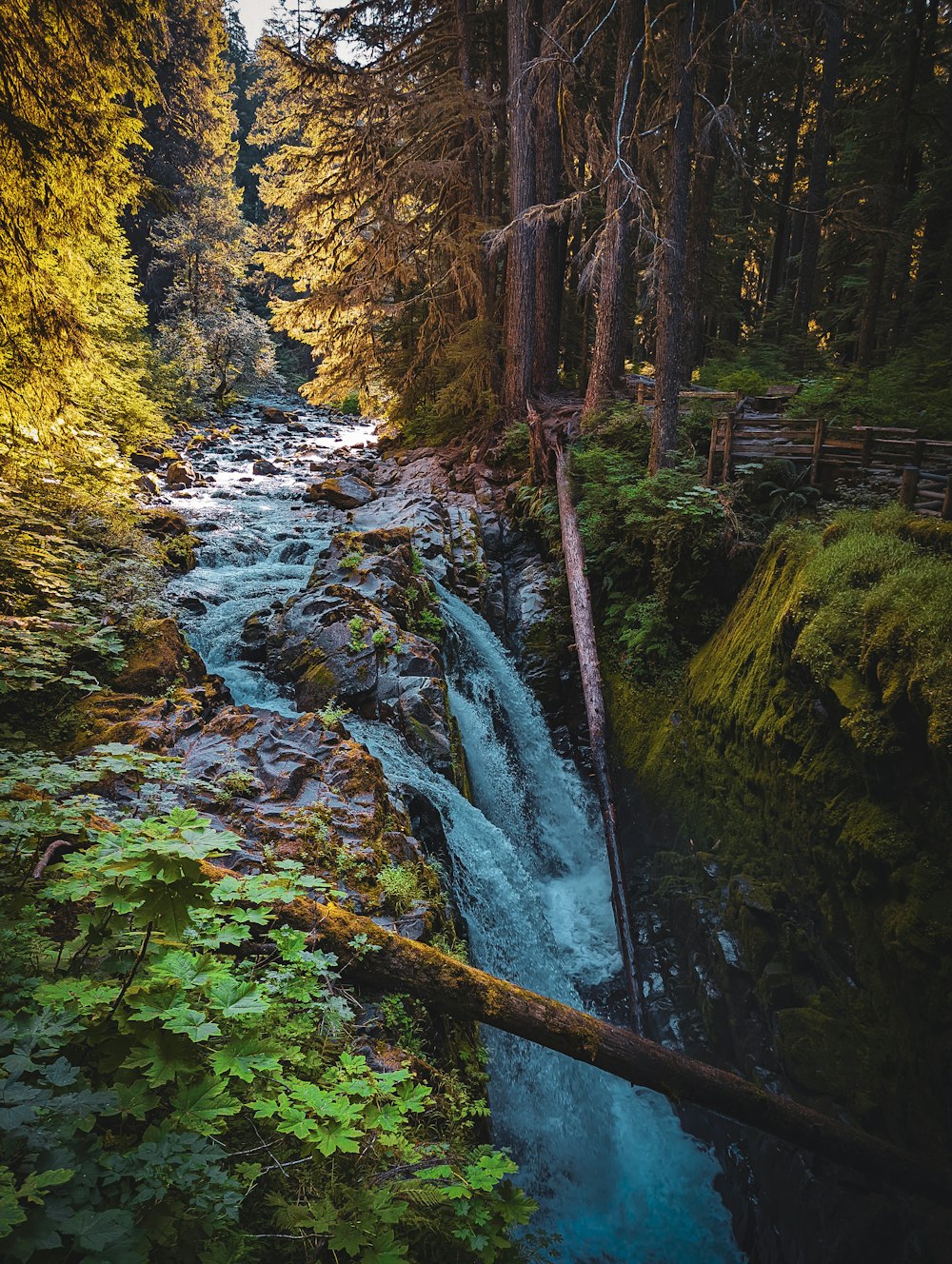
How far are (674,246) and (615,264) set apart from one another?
4556 millimetres

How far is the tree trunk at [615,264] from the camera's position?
1175cm

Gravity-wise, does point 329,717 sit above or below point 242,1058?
below

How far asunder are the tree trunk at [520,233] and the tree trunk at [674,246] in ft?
15.1

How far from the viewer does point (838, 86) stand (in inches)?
821

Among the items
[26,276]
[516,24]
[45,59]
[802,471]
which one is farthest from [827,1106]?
[516,24]

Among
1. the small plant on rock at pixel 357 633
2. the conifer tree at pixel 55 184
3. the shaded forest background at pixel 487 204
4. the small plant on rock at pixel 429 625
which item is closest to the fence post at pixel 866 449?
the shaded forest background at pixel 487 204

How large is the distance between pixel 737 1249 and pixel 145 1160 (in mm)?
6062

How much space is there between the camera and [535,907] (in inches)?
284

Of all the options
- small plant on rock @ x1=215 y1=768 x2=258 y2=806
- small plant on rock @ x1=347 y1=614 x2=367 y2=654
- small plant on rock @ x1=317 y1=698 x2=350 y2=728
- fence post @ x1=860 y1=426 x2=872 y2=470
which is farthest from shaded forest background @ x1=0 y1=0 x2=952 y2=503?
small plant on rock @ x1=215 y1=768 x2=258 y2=806

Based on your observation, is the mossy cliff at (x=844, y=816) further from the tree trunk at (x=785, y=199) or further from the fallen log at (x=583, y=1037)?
the tree trunk at (x=785, y=199)

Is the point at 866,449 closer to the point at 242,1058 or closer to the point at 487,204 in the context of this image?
the point at 242,1058

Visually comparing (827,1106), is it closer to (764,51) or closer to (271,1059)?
(271,1059)

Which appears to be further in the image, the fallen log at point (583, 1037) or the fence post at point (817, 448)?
the fence post at point (817, 448)

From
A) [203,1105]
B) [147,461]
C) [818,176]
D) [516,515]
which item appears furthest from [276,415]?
[203,1105]
